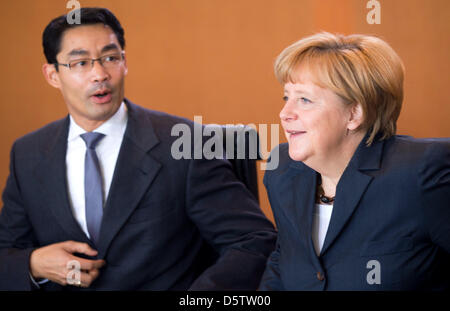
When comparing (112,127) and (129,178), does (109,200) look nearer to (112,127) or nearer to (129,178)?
(129,178)

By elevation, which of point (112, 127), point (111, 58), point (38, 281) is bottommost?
point (38, 281)

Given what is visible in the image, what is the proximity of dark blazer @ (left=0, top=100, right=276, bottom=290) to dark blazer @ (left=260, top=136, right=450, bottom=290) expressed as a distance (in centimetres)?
31

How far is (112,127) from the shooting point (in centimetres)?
193

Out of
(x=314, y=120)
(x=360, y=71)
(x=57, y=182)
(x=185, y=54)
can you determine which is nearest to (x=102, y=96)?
(x=57, y=182)

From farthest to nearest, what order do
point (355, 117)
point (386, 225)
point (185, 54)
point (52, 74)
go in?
point (185, 54), point (52, 74), point (355, 117), point (386, 225)

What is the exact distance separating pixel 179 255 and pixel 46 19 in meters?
2.45

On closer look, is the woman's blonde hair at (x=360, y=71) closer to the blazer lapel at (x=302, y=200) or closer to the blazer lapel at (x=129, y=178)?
the blazer lapel at (x=302, y=200)

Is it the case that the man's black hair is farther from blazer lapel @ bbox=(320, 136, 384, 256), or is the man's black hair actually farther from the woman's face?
blazer lapel @ bbox=(320, 136, 384, 256)

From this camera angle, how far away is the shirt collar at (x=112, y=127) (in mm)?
1927

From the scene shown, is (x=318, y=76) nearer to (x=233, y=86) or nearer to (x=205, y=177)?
(x=205, y=177)

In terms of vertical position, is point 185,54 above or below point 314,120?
above

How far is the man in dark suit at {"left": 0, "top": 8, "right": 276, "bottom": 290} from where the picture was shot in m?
1.80

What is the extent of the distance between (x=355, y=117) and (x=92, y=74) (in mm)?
961
